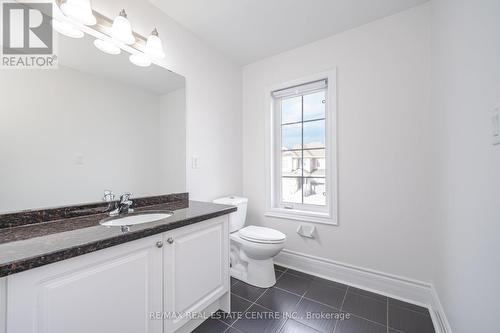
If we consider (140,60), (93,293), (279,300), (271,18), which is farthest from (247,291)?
(271,18)

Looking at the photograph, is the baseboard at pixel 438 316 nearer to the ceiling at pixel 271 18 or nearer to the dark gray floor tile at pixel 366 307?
the dark gray floor tile at pixel 366 307

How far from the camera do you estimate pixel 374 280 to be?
166 centimetres

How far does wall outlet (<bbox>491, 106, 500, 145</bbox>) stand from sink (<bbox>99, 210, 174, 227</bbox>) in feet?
4.94

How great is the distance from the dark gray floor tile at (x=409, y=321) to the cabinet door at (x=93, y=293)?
1.53 meters

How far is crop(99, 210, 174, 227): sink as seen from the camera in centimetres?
114

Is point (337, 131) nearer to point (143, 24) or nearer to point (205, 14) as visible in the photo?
point (205, 14)

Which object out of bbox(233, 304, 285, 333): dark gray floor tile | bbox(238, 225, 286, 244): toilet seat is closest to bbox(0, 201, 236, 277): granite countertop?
bbox(238, 225, 286, 244): toilet seat

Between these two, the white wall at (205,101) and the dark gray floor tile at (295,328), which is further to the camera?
the white wall at (205,101)

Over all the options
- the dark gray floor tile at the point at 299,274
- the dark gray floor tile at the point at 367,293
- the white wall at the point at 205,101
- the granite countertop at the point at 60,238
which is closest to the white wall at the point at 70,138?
the granite countertop at the point at 60,238

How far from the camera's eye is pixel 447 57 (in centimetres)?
117

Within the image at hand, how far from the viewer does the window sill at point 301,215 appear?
1.88 m

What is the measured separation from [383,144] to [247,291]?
1732 mm

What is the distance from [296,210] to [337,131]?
0.92m

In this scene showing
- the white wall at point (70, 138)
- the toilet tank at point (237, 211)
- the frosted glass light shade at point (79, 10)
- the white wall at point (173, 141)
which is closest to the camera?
the white wall at point (70, 138)
